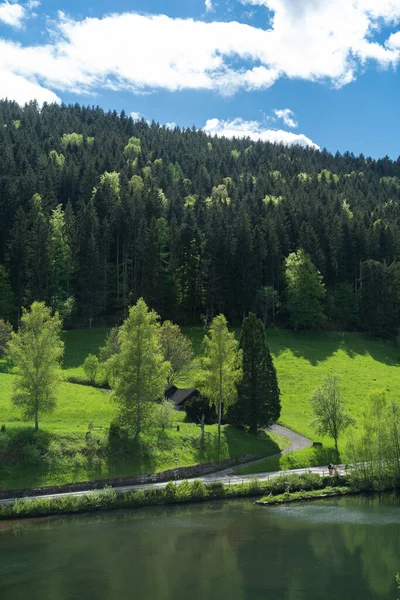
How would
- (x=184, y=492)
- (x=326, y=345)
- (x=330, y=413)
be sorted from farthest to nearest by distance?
(x=326, y=345)
(x=330, y=413)
(x=184, y=492)

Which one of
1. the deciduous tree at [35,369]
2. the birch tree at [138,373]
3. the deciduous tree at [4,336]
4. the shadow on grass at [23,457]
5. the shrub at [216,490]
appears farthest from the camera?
the deciduous tree at [4,336]

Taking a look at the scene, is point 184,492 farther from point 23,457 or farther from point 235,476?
point 23,457

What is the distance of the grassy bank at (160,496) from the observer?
42656 millimetres

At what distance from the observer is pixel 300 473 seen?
53.3 metres

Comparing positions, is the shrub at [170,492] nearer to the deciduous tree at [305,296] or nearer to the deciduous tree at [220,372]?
the deciduous tree at [220,372]

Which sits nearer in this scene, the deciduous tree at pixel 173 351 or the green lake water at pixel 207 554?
the green lake water at pixel 207 554

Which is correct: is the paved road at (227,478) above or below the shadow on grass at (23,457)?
below

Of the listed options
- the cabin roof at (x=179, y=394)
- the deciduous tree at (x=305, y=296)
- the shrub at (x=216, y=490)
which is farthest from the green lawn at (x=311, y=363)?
the shrub at (x=216, y=490)

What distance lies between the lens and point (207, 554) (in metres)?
35.2

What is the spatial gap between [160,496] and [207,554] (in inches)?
477

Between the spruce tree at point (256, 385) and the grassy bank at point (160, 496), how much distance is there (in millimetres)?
11046

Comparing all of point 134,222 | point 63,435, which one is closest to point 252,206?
point 134,222

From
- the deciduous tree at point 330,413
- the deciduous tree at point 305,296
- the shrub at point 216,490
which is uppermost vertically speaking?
the deciduous tree at point 305,296

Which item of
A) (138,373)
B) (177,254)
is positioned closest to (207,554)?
(138,373)
